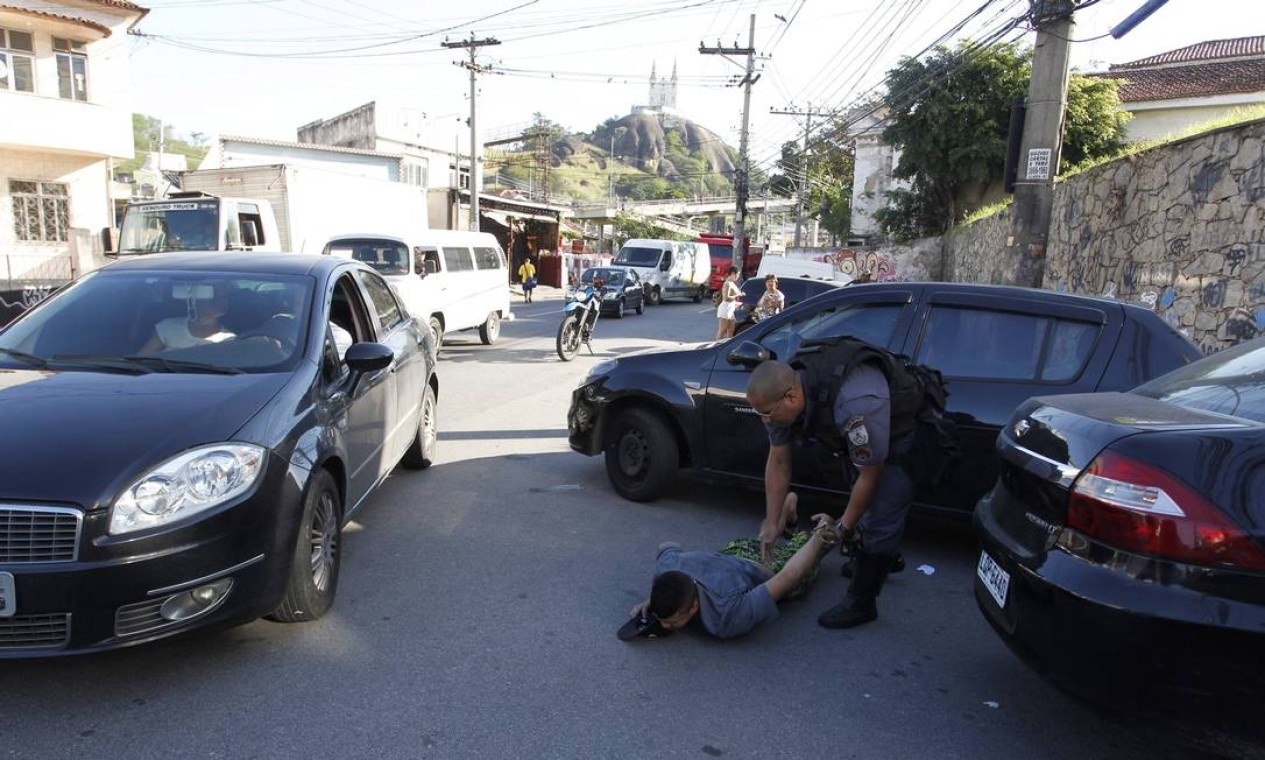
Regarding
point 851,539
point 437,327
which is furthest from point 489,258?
point 851,539

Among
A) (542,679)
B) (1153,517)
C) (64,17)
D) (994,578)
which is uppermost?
(64,17)

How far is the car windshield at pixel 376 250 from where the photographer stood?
1211 centimetres

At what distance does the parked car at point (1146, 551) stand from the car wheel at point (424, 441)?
4.25 m

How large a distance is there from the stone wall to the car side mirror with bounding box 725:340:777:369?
435 cm

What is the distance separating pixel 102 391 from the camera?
3219 mm

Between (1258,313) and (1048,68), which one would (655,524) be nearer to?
(1258,313)

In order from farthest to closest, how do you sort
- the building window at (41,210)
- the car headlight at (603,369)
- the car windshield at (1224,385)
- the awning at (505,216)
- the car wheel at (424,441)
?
1. the awning at (505,216)
2. the building window at (41,210)
3. the car wheel at (424,441)
4. the car headlight at (603,369)
5. the car windshield at (1224,385)

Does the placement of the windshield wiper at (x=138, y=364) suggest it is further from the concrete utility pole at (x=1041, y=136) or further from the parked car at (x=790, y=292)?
the parked car at (x=790, y=292)

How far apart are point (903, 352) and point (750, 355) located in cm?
88

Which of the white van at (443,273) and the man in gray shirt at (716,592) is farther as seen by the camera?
the white van at (443,273)

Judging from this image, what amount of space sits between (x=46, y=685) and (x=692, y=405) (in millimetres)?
3510

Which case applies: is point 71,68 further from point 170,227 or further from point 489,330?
point 489,330

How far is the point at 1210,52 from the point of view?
31.7m

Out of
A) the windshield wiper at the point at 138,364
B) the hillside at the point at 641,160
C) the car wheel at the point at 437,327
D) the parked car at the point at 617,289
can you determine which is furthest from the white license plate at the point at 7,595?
the hillside at the point at 641,160
